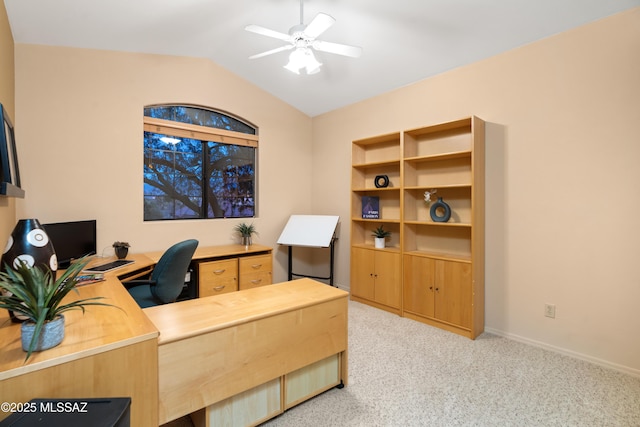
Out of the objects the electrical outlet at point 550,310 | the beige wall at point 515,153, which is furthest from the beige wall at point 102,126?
the electrical outlet at point 550,310

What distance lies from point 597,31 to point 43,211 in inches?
206

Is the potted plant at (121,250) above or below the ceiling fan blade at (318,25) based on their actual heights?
below

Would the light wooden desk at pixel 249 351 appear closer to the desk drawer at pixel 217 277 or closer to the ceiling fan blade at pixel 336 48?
the desk drawer at pixel 217 277

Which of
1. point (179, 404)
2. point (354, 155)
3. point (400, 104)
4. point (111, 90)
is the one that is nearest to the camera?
point (179, 404)

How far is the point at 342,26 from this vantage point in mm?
2973

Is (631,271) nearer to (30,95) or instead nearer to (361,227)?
(361,227)

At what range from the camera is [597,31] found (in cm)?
251

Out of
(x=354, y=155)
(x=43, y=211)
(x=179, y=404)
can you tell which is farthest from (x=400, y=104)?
(x=43, y=211)

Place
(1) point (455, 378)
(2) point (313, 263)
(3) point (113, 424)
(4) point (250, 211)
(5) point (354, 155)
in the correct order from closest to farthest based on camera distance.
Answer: (3) point (113, 424) → (1) point (455, 378) → (5) point (354, 155) → (4) point (250, 211) → (2) point (313, 263)

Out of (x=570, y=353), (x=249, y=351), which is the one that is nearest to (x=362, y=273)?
(x=570, y=353)

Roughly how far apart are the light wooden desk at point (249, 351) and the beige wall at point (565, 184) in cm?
195

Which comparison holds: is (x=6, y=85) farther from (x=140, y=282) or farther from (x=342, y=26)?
(x=342, y=26)

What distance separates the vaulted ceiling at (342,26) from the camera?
2.54 metres

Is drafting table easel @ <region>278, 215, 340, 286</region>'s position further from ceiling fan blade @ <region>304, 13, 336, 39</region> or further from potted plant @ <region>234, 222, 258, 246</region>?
ceiling fan blade @ <region>304, 13, 336, 39</region>
